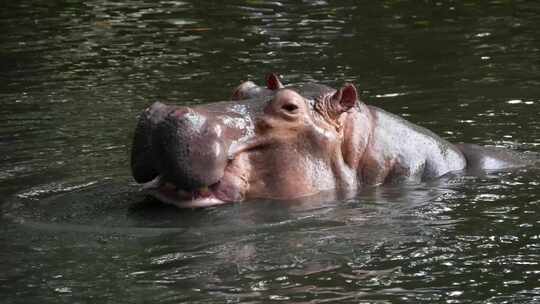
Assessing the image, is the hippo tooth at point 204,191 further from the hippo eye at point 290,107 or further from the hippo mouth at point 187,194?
the hippo eye at point 290,107

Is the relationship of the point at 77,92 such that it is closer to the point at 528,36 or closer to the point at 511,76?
the point at 511,76

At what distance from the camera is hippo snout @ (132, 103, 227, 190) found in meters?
7.53

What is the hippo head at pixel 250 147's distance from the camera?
7574 mm

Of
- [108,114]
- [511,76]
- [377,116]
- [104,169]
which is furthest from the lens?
[511,76]

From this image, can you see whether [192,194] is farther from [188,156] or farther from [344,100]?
[344,100]

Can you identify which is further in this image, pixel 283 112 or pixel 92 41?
pixel 92 41

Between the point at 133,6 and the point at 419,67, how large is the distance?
537 centimetres

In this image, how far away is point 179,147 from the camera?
7.52 meters

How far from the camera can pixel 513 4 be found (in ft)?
53.5

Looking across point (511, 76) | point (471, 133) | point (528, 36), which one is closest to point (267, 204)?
point (471, 133)

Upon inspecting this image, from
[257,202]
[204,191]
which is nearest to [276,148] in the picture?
[257,202]

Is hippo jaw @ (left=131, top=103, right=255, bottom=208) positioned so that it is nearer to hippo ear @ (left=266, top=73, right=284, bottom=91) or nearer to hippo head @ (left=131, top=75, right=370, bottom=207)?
hippo head @ (left=131, top=75, right=370, bottom=207)

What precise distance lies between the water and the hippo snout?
0.30m

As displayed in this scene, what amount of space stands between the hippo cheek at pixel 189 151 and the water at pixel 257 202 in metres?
0.28
